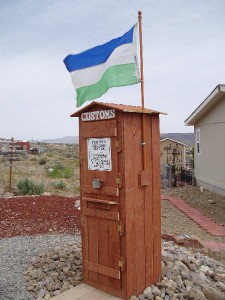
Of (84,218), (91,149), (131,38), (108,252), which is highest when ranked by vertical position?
(131,38)

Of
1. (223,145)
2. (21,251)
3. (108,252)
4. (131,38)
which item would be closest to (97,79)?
(131,38)

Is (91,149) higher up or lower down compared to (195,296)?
higher up

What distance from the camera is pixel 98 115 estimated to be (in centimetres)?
497

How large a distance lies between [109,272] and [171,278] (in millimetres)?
1071

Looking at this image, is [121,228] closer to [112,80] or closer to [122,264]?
[122,264]

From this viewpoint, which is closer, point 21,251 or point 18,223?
point 21,251

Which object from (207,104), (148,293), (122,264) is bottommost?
(148,293)

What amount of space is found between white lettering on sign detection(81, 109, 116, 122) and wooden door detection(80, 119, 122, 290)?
6cm

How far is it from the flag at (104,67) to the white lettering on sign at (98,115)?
231mm

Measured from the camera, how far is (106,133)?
4.84 m

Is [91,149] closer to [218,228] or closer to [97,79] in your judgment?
[97,79]

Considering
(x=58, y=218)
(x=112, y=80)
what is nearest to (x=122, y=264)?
(x=112, y=80)

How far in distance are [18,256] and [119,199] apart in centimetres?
295

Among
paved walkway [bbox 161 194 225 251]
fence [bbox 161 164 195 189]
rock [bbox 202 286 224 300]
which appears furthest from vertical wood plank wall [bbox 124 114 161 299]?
fence [bbox 161 164 195 189]
